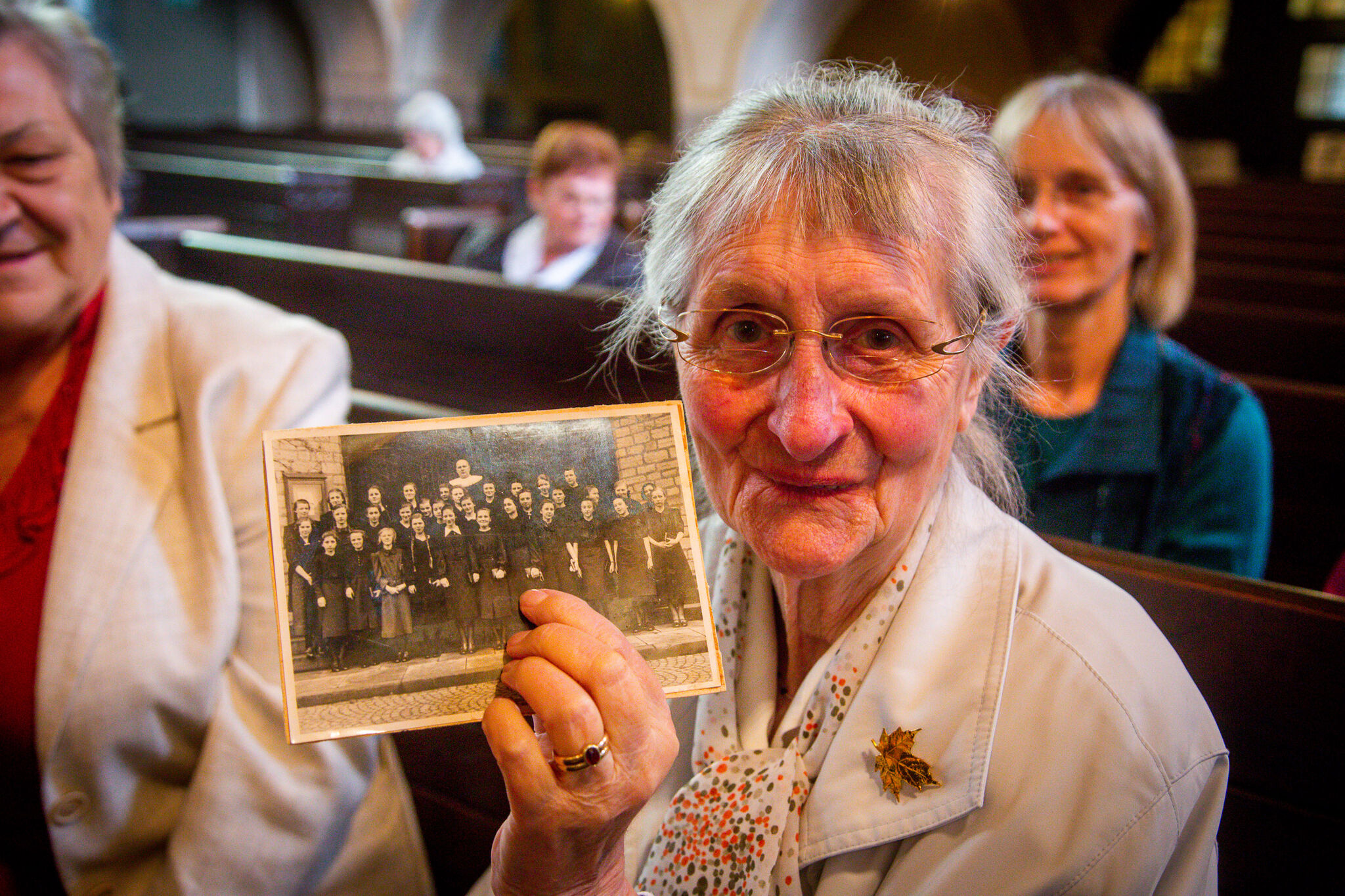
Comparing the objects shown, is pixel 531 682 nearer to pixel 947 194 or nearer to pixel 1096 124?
pixel 947 194

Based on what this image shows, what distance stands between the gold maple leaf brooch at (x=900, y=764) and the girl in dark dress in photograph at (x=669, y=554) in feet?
0.95

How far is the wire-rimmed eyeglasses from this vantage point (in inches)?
37.1

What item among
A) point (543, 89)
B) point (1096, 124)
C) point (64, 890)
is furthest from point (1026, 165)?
point (543, 89)

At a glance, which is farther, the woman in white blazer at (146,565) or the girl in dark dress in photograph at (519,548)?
the woman in white blazer at (146,565)

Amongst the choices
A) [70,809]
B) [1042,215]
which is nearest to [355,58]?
[1042,215]

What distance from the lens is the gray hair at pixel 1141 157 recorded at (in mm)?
2008

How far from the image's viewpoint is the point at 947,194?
3.13ft

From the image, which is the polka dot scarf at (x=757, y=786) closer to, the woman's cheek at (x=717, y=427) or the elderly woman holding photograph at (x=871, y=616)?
the elderly woman holding photograph at (x=871, y=616)

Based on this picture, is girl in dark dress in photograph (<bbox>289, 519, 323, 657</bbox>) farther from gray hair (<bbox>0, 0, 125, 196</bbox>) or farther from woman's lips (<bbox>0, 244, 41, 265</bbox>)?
gray hair (<bbox>0, 0, 125, 196</bbox>)

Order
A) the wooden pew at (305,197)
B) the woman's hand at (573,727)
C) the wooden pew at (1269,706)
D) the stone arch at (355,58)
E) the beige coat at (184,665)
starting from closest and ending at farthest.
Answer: the woman's hand at (573,727) < the wooden pew at (1269,706) < the beige coat at (184,665) < the wooden pew at (305,197) < the stone arch at (355,58)

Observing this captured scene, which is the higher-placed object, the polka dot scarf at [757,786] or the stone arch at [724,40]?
the stone arch at [724,40]

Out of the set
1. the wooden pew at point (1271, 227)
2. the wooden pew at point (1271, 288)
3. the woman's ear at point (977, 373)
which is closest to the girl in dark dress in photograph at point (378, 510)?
the woman's ear at point (977, 373)

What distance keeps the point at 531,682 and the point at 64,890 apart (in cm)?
109

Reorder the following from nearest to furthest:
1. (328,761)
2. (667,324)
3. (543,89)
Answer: (667,324)
(328,761)
(543,89)
